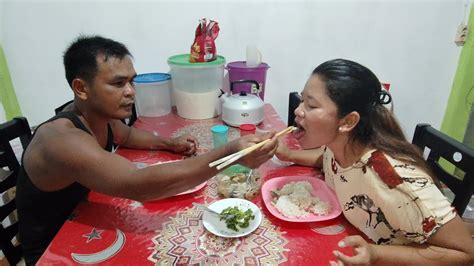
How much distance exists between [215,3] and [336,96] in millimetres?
1414

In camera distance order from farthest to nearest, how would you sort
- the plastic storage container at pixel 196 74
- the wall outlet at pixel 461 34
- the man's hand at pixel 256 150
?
the wall outlet at pixel 461 34 < the plastic storage container at pixel 196 74 < the man's hand at pixel 256 150

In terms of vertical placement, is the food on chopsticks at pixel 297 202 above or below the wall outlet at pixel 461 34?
below

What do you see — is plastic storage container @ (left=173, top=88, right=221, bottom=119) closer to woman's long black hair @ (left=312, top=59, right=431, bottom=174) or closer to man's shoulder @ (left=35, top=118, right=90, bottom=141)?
man's shoulder @ (left=35, top=118, right=90, bottom=141)

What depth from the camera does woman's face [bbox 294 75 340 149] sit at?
40.1 inches

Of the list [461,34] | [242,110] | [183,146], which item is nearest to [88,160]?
[183,146]

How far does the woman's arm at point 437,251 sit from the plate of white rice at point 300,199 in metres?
0.19

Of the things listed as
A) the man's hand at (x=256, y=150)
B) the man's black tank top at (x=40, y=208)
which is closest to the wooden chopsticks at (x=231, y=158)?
the man's hand at (x=256, y=150)

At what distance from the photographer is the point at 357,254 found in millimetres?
789

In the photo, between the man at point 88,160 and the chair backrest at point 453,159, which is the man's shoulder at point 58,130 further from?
the chair backrest at point 453,159

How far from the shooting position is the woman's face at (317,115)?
1018 mm

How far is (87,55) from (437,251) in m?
1.30

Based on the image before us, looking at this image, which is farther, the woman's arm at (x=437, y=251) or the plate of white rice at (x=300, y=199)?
the plate of white rice at (x=300, y=199)

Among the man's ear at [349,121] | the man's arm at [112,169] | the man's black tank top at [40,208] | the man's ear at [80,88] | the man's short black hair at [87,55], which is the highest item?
the man's short black hair at [87,55]

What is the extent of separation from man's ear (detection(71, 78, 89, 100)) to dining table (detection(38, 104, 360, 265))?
0.38 metres
